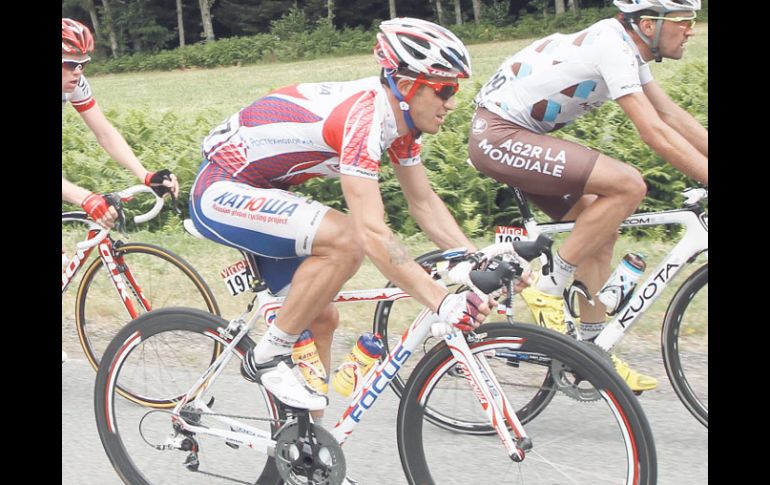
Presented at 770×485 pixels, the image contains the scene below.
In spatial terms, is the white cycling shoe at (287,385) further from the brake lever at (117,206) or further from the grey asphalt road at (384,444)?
the brake lever at (117,206)

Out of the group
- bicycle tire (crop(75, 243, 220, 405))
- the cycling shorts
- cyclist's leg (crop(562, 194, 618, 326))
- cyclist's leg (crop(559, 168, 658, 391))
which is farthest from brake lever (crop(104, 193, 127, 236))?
cyclist's leg (crop(562, 194, 618, 326))

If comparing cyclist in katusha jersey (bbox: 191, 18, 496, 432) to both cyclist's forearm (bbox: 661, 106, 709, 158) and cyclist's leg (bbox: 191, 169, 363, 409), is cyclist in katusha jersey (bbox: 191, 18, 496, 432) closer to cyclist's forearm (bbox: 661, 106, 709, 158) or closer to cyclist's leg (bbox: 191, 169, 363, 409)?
cyclist's leg (bbox: 191, 169, 363, 409)

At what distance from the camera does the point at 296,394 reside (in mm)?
3736

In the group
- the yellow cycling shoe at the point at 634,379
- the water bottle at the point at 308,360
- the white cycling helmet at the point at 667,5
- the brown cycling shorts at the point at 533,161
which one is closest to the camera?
the water bottle at the point at 308,360

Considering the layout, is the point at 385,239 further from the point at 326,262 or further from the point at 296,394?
the point at 296,394

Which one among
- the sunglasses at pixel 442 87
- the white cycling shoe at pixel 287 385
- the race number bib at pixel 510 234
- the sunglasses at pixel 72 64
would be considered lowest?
the race number bib at pixel 510 234

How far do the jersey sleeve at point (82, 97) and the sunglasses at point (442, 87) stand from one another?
2.65 meters

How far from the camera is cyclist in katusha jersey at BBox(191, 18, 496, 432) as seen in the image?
3.43 meters

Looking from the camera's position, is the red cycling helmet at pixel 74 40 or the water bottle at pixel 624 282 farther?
the red cycling helmet at pixel 74 40

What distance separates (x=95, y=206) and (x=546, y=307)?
2338mm

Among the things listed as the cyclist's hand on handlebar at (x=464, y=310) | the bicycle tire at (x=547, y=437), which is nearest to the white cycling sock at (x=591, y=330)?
the bicycle tire at (x=547, y=437)

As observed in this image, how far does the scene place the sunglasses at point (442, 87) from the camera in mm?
3553

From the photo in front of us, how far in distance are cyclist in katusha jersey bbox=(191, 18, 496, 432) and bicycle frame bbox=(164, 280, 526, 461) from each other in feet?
0.39
